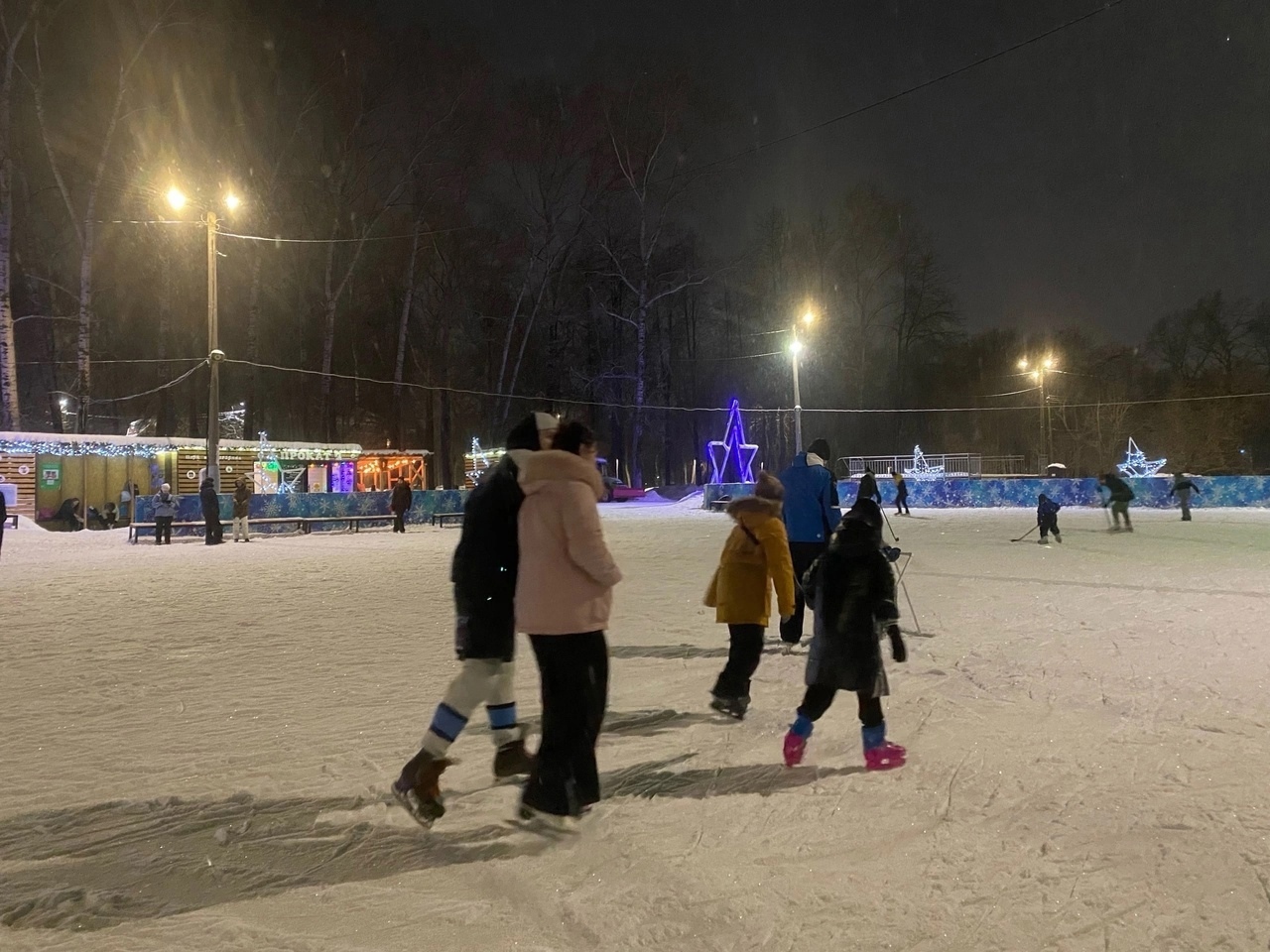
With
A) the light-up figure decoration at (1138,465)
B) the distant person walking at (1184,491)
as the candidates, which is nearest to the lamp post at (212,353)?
the distant person walking at (1184,491)

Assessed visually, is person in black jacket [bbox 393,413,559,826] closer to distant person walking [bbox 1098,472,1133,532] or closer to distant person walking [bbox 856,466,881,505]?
distant person walking [bbox 856,466,881,505]

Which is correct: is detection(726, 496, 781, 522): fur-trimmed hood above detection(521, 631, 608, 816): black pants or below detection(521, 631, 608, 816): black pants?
above

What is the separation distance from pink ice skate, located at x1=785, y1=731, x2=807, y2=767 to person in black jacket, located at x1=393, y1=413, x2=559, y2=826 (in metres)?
1.48

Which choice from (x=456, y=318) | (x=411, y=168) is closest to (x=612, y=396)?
(x=456, y=318)

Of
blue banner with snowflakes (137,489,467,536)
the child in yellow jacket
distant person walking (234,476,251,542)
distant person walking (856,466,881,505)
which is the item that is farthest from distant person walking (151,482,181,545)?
the child in yellow jacket

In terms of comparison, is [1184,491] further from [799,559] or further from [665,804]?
[665,804]

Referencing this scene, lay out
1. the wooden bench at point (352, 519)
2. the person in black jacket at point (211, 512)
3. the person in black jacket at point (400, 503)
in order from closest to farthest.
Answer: the person in black jacket at point (211, 512) < the person in black jacket at point (400, 503) < the wooden bench at point (352, 519)

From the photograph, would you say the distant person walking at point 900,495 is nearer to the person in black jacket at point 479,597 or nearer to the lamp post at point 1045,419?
the lamp post at point 1045,419

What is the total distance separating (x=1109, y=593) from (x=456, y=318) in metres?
33.0

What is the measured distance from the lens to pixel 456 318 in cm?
3834

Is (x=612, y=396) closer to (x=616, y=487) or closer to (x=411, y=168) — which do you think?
(x=616, y=487)

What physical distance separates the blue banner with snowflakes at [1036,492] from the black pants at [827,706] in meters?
22.0

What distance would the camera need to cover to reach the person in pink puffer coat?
3.15 m

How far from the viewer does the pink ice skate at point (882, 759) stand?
3910 millimetres
